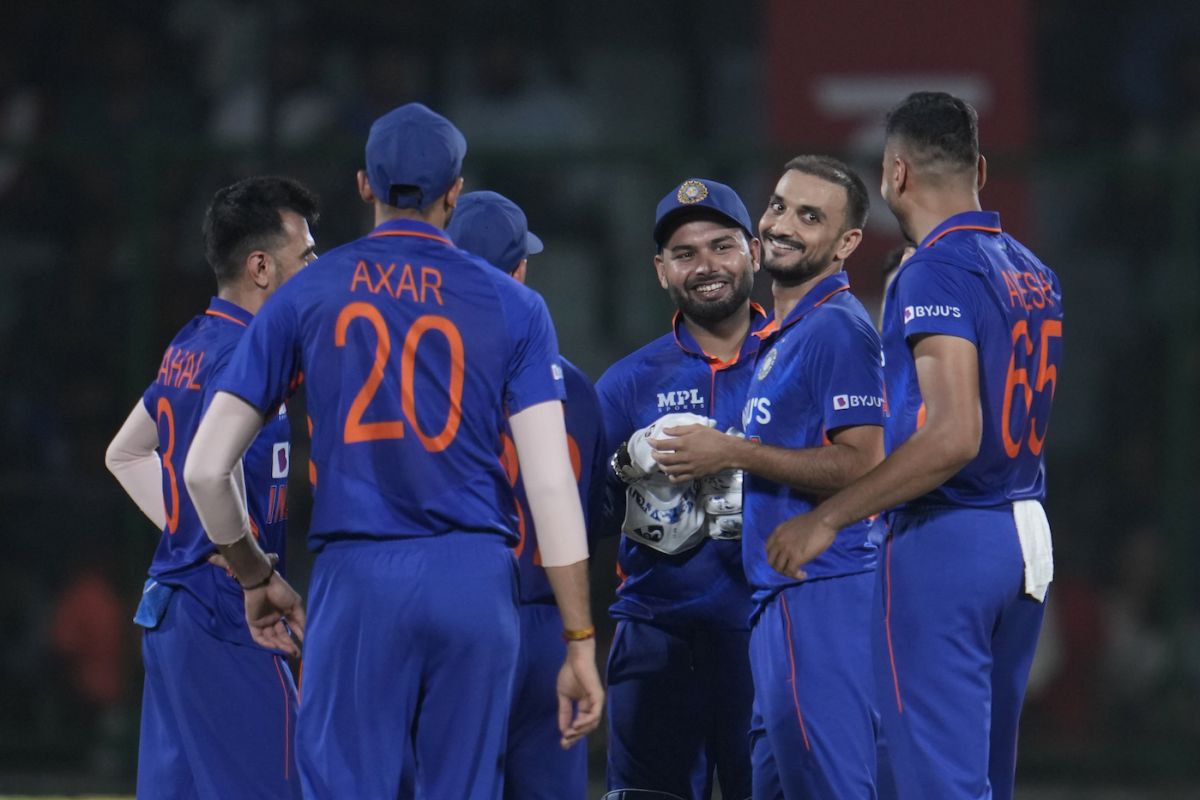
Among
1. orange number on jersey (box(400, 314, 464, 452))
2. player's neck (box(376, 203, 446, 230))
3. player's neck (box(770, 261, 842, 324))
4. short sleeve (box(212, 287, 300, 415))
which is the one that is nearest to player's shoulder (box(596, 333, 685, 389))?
player's neck (box(770, 261, 842, 324))

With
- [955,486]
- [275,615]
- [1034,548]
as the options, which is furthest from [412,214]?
[1034,548]

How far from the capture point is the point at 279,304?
3.61 m

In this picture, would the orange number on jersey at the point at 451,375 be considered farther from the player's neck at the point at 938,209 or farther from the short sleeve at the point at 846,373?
the player's neck at the point at 938,209

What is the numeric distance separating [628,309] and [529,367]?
15.9 ft

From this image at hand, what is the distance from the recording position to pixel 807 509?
421 centimetres

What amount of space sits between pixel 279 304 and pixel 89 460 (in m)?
5.55

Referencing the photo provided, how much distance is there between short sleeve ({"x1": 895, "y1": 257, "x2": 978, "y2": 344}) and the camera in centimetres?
394

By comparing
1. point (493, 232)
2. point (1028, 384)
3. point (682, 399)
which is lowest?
point (682, 399)

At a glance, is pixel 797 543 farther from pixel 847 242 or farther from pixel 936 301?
pixel 847 242

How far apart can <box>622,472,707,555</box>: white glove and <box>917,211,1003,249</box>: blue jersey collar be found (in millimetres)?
930

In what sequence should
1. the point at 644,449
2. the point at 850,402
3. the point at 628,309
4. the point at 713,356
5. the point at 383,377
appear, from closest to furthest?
the point at 383,377, the point at 850,402, the point at 644,449, the point at 713,356, the point at 628,309

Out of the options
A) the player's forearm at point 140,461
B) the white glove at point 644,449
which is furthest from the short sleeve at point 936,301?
the player's forearm at point 140,461

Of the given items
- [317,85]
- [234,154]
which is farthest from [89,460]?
[317,85]

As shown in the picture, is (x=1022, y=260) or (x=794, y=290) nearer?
(x=1022, y=260)
